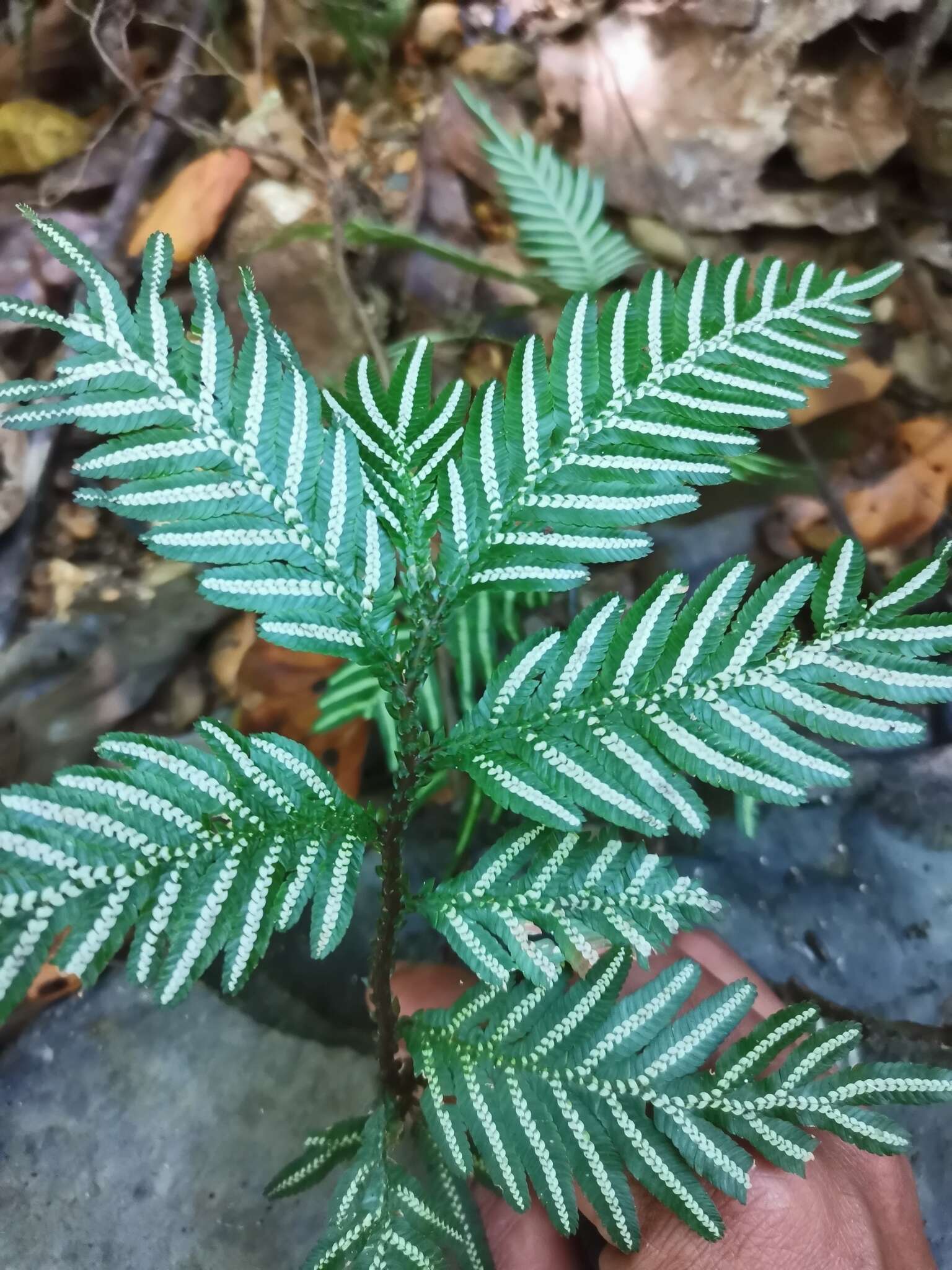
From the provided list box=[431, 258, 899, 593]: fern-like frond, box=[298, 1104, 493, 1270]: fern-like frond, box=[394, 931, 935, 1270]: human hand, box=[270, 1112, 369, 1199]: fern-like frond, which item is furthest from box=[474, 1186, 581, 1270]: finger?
box=[431, 258, 899, 593]: fern-like frond

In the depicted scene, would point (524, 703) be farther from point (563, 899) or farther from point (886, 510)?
point (886, 510)

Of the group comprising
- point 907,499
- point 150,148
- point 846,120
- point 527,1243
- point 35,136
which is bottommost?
point 527,1243

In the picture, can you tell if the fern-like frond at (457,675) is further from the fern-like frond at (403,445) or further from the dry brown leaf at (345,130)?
the dry brown leaf at (345,130)

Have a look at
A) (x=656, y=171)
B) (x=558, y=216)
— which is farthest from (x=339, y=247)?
(x=656, y=171)

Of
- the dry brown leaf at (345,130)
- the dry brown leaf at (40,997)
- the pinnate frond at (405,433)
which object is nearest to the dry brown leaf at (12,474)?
the dry brown leaf at (40,997)

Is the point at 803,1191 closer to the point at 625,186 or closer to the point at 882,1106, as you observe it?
the point at 882,1106

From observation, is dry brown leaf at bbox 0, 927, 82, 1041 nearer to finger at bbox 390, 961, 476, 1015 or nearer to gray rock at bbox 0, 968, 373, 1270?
gray rock at bbox 0, 968, 373, 1270
